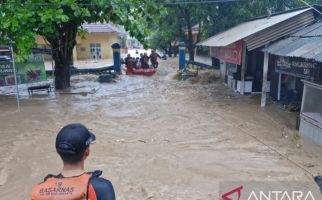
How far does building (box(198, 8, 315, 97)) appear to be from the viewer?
11.6 meters

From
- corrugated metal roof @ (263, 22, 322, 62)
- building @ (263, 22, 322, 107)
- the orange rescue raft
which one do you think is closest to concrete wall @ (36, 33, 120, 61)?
the orange rescue raft

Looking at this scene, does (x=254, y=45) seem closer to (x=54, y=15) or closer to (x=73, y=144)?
(x=54, y=15)

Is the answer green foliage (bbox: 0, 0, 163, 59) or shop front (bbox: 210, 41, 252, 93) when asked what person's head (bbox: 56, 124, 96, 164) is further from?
shop front (bbox: 210, 41, 252, 93)

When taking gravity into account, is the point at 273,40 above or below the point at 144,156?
above

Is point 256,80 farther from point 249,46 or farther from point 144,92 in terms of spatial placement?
point 144,92

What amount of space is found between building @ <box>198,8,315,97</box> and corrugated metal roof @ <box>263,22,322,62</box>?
16.3 inches

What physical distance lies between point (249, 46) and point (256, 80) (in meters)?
3.08

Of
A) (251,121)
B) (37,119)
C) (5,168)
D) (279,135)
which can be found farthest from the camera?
(37,119)

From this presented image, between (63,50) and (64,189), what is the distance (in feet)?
48.3

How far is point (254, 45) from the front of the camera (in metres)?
11.6

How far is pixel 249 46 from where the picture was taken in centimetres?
1173

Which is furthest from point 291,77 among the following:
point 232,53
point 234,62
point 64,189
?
point 64,189

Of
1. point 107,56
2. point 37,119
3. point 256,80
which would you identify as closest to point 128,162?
point 37,119

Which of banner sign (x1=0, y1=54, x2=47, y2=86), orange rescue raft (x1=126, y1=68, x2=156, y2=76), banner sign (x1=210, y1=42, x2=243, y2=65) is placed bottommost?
orange rescue raft (x1=126, y1=68, x2=156, y2=76)
